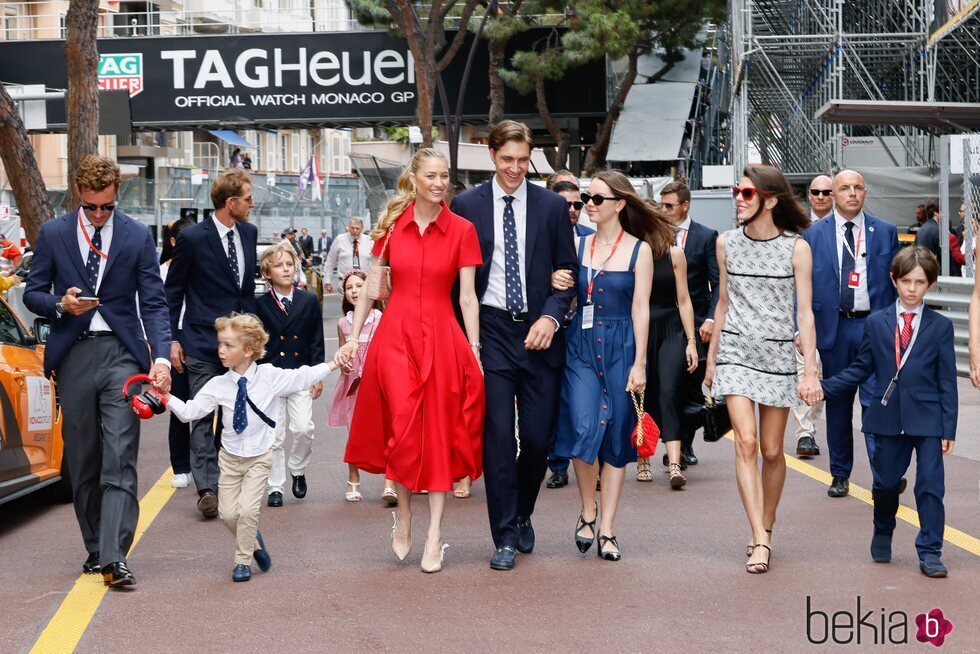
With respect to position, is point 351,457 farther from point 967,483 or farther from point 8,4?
point 8,4

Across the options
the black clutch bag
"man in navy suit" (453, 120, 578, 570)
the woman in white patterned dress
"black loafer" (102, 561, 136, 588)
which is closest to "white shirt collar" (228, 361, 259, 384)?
"black loafer" (102, 561, 136, 588)

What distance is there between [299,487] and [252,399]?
2.30 meters

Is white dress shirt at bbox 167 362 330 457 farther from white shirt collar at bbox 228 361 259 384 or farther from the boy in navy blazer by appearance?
the boy in navy blazer

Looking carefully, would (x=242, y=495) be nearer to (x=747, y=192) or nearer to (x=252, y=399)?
(x=252, y=399)

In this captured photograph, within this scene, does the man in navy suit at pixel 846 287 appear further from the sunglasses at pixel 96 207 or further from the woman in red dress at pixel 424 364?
the sunglasses at pixel 96 207

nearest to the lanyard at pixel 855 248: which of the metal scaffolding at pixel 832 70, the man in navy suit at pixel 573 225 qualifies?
the man in navy suit at pixel 573 225

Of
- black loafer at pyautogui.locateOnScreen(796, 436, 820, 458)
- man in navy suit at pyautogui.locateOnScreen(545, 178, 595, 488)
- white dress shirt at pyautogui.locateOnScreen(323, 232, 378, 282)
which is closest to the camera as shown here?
man in navy suit at pyautogui.locateOnScreen(545, 178, 595, 488)

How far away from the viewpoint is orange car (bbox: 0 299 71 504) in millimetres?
7898

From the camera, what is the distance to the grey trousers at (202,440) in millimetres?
8617

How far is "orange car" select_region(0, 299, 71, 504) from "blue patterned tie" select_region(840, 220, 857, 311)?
15.4 ft

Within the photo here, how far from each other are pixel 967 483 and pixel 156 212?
31.2m

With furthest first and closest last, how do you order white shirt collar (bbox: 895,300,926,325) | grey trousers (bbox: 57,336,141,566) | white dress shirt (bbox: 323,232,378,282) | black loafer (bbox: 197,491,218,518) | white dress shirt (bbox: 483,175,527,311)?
white dress shirt (bbox: 323,232,378,282)
black loafer (bbox: 197,491,218,518)
white dress shirt (bbox: 483,175,527,311)
white shirt collar (bbox: 895,300,926,325)
grey trousers (bbox: 57,336,141,566)

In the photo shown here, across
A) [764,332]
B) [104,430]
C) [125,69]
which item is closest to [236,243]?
[104,430]

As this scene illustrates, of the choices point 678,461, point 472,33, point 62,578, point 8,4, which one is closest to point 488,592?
point 62,578
